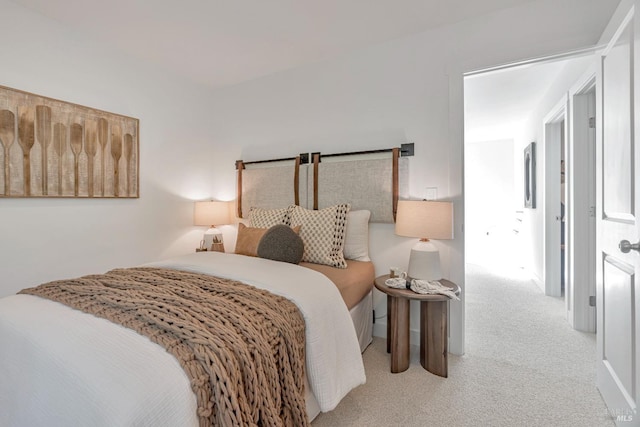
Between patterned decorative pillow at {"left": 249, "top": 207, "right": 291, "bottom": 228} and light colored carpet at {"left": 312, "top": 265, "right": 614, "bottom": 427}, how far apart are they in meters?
1.27

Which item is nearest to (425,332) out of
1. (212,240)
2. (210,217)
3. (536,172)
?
(212,240)

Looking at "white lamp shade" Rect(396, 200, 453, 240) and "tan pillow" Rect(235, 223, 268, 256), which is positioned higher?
"white lamp shade" Rect(396, 200, 453, 240)

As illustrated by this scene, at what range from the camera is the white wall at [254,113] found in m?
2.06

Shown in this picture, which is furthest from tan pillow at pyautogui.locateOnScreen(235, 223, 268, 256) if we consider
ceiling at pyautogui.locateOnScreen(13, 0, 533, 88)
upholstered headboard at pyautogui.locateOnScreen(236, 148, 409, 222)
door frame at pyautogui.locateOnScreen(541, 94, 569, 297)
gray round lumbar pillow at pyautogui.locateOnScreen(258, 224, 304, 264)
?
door frame at pyautogui.locateOnScreen(541, 94, 569, 297)

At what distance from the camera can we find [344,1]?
2.01m

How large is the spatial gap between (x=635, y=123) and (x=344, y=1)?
5.72ft

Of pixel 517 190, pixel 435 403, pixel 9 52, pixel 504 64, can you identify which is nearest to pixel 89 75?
pixel 9 52

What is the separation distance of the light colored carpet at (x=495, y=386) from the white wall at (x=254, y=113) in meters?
0.34

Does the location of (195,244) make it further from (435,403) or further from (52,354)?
(435,403)

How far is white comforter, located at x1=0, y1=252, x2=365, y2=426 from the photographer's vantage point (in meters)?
0.79

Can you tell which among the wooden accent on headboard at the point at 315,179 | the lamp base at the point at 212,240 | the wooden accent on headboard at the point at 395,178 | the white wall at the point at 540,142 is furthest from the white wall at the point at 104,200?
the white wall at the point at 540,142

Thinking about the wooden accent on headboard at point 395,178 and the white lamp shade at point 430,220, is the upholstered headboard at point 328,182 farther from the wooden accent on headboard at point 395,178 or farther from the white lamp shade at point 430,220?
the white lamp shade at point 430,220

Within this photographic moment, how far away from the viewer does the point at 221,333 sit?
104 cm

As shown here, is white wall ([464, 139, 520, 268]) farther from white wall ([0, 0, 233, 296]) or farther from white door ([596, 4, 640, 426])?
white wall ([0, 0, 233, 296])
